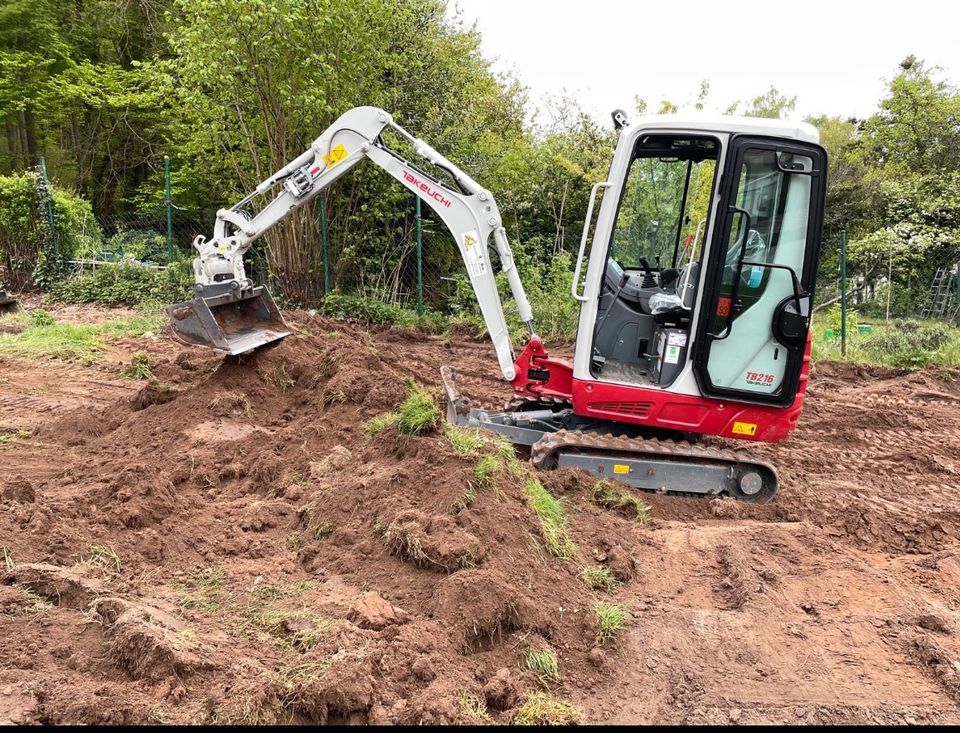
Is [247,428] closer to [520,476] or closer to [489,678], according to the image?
[520,476]

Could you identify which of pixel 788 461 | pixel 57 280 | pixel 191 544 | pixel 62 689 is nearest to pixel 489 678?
pixel 62 689

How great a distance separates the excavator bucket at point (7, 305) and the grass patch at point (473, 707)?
993cm

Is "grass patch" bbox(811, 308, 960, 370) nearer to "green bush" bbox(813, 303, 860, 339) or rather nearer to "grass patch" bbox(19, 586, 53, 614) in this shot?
"green bush" bbox(813, 303, 860, 339)

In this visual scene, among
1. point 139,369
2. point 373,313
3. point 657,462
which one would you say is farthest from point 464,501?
point 373,313

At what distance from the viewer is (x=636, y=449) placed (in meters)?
4.95

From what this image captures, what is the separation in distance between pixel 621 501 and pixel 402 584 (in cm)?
182

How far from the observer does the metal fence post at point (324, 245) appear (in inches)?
444

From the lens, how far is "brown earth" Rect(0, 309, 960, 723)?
107 inches

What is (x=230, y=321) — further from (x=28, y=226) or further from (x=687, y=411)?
(x=28, y=226)

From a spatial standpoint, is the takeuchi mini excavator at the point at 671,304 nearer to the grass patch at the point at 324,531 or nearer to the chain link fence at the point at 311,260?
the grass patch at the point at 324,531

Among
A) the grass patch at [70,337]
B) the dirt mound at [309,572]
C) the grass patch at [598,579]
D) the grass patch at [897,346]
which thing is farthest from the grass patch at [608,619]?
the grass patch at [897,346]

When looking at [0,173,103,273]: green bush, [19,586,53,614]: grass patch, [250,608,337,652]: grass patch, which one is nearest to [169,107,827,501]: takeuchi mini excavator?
[250,608,337,652]: grass patch

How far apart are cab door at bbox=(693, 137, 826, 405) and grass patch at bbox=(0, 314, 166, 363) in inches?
257

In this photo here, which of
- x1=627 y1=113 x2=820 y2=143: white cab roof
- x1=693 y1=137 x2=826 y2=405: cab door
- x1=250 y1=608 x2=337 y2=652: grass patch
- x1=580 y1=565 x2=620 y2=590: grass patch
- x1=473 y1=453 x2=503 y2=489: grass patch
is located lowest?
x1=580 y1=565 x2=620 y2=590: grass patch
